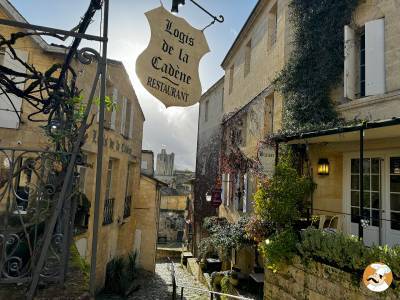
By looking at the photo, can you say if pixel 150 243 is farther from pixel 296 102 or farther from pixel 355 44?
pixel 355 44

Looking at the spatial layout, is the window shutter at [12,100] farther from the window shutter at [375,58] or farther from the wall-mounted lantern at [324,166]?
the window shutter at [375,58]

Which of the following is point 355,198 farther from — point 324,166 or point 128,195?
point 128,195

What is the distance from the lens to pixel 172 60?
3068 millimetres

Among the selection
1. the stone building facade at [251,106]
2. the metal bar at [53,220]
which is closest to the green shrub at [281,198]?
the stone building facade at [251,106]

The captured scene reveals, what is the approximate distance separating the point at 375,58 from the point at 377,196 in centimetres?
312

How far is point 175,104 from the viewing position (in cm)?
306

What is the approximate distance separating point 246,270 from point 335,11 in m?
8.05

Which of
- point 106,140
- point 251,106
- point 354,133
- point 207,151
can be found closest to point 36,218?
point 354,133

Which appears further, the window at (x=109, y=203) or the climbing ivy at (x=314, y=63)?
the window at (x=109, y=203)

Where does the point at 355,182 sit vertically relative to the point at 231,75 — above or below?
below

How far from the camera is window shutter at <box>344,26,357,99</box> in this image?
24.1ft

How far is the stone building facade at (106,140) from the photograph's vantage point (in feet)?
28.4

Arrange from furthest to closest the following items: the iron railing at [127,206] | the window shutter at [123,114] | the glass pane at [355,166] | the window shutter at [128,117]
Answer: the iron railing at [127,206], the window shutter at [128,117], the window shutter at [123,114], the glass pane at [355,166]

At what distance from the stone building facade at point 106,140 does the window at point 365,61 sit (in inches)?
216
